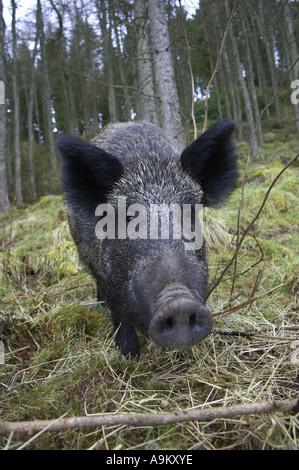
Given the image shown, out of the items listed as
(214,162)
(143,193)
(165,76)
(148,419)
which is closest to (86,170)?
(143,193)

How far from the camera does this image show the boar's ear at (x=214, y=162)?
287 centimetres

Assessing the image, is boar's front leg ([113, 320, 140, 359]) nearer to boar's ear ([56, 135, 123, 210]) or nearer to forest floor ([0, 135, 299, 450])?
forest floor ([0, 135, 299, 450])

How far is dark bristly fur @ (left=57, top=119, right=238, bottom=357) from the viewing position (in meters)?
2.22

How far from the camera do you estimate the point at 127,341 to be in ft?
10.1

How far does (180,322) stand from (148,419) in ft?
1.70

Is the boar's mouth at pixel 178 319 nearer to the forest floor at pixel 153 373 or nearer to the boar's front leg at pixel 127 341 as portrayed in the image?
the forest floor at pixel 153 373

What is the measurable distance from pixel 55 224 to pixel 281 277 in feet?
18.9

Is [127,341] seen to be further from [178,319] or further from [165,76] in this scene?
[165,76]

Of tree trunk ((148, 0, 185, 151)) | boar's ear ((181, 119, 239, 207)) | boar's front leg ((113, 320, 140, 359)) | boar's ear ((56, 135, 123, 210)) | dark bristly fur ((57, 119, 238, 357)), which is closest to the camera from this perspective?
dark bristly fur ((57, 119, 238, 357))

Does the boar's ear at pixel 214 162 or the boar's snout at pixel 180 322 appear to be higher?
the boar's ear at pixel 214 162

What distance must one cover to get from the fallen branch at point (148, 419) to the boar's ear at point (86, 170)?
5.99ft

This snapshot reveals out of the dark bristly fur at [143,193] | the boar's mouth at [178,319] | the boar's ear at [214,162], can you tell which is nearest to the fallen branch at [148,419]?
the boar's mouth at [178,319]

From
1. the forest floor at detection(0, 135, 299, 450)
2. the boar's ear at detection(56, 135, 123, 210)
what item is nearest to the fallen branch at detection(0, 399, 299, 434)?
the forest floor at detection(0, 135, 299, 450)

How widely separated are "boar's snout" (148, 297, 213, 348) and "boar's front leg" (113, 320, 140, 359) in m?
1.20
